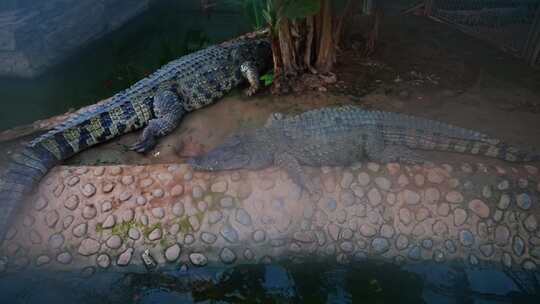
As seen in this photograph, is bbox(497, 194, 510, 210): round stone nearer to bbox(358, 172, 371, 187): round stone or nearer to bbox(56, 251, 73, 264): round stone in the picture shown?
bbox(358, 172, 371, 187): round stone

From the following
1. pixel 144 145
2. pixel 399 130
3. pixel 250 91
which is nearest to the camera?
pixel 399 130

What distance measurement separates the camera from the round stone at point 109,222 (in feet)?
11.1

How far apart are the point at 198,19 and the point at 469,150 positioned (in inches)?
213

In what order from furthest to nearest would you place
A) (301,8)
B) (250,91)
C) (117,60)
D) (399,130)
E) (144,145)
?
(117,60) → (250,91) → (144,145) → (301,8) → (399,130)

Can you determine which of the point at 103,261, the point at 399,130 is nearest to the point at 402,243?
the point at 399,130

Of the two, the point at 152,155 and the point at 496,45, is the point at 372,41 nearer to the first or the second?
the point at 496,45

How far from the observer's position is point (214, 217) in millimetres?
3404

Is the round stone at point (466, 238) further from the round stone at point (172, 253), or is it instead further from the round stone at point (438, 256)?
the round stone at point (172, 253)

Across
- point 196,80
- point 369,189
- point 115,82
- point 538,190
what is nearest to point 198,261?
point 369,189

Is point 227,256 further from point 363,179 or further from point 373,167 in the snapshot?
point 373,167

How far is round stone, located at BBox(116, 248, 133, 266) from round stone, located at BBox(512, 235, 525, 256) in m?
3.08

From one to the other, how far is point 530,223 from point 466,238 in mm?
501

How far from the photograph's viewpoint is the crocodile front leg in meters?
4.79

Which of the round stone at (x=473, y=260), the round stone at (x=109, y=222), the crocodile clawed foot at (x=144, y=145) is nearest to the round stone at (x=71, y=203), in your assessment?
the round stone at (x=109, y=222)
